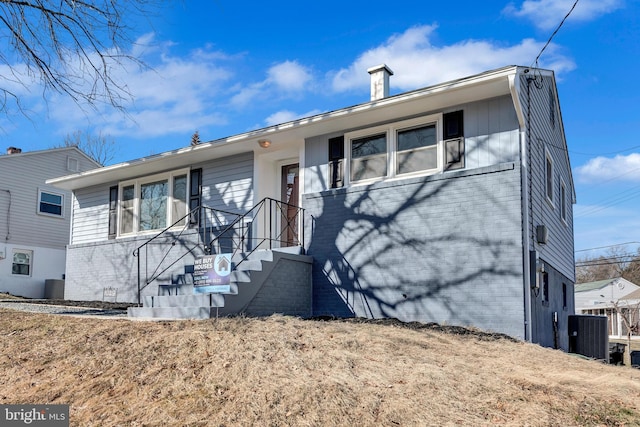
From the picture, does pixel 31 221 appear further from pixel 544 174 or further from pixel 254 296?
pixel 544 174

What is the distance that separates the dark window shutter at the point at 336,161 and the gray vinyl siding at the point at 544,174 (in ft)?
11.2

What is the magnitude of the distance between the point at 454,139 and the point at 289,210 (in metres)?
4.32

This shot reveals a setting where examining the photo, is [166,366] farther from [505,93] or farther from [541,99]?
[541,99]

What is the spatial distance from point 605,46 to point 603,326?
21.5 ft

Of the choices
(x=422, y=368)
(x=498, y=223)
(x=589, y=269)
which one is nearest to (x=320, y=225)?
(x=498, y=223)

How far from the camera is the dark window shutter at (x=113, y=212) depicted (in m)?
14.3

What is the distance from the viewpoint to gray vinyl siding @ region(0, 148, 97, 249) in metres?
20.2

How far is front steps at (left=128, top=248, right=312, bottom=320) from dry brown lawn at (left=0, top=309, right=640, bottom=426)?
0.86 m

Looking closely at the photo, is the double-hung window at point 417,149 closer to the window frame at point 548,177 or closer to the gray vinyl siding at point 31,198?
the window frame at point 548,177

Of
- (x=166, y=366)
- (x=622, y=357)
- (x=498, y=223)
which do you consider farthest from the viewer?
(x=622, y=357)

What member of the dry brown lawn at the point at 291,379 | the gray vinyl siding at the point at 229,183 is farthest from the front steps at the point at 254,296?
the gray vinyl siding at the point at 229,183

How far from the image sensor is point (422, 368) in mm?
5441

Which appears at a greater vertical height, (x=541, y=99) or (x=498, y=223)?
(x=541, y=99)

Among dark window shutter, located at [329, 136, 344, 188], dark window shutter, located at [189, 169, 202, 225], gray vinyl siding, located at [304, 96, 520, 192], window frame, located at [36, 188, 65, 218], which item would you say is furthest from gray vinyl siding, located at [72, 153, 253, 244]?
window frame, located at [36, 188, 65, 218]
